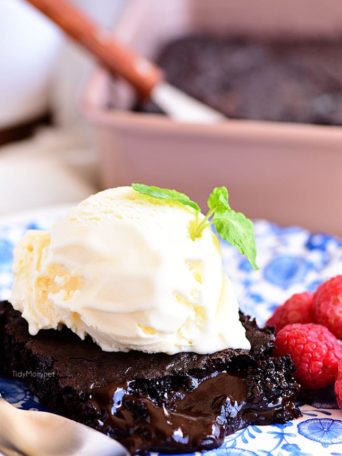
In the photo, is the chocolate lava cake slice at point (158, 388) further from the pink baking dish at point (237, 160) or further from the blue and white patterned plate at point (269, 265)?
the pink baking dish at point (237, 160)

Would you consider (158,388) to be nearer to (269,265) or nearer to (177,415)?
(177,415)

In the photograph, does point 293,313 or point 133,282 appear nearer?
point 133,282

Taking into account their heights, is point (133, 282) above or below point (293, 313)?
above

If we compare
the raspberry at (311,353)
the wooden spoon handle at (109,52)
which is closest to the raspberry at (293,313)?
the raspberry at (311,353)

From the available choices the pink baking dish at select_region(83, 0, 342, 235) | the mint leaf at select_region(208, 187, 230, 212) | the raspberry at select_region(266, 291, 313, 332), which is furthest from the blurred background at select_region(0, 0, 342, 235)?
the mint leaf at select_region(208, 187, 230, 212)

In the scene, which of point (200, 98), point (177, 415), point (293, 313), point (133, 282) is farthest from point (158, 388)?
point (200, 98)

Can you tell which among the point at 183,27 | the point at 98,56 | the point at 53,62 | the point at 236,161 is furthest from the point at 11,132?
the point at 236,161
